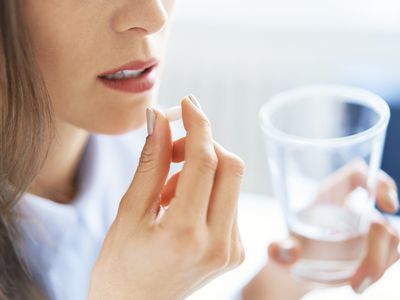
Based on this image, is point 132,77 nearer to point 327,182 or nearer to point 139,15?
point 139,15

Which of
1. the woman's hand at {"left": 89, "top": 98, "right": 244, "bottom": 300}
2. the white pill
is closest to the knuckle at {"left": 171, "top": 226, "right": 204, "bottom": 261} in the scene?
the woman's hand at {"left": 89, "top": 98, "right": 244, "bottom": 300}

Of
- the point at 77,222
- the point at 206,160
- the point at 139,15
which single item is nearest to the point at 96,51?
the point at 139,15

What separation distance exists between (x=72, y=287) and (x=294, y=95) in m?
0.36

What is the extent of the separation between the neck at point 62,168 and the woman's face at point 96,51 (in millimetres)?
116

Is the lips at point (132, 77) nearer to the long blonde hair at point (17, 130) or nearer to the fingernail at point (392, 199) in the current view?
the long blonde hair at point (17, 130)

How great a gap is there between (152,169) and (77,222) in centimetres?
26

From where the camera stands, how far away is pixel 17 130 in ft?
2.13

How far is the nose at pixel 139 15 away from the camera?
61cm

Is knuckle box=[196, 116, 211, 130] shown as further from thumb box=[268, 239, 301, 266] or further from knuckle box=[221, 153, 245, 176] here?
thumb box=[268, 239, 301, 266]

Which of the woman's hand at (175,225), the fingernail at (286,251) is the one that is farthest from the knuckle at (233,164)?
the fingernail at (286,251)

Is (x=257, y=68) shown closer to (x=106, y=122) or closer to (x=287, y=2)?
(x=287, y=2)

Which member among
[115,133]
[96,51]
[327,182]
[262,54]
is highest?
[96,51]

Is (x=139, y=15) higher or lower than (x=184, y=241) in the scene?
higher

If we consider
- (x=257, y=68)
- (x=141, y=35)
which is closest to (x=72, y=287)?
(x=141, y=35)
